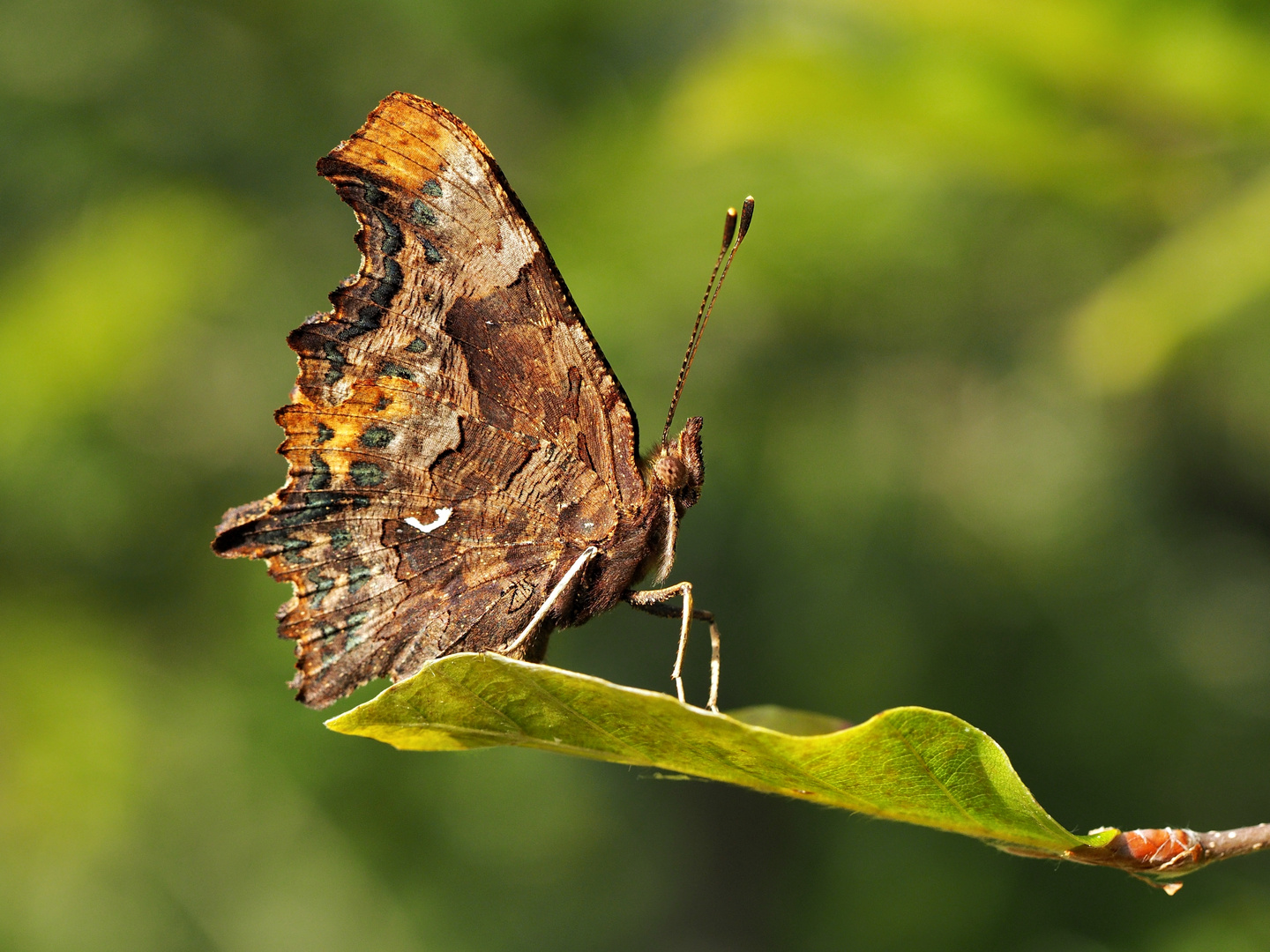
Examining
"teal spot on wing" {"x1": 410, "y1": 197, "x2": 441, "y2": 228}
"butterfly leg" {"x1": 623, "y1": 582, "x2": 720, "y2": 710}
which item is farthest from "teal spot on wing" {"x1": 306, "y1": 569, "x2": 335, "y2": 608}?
"teal spot on wing" {"x1": 410, "y1": 197, "x2": 441, "y2": 228}

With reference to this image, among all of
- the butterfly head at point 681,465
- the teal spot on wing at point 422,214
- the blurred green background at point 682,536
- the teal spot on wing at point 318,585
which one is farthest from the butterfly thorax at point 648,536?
the blurred green background at point 682,536

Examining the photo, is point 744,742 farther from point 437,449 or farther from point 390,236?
→ point 390,236

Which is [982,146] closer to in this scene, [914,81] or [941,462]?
[914,81]

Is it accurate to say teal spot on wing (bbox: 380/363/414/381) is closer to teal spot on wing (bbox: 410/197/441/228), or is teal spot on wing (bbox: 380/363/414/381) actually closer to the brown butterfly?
the brown butterfly

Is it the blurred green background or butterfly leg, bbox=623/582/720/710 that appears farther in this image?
the blurred green background

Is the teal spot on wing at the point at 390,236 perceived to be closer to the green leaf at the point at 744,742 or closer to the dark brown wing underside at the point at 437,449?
the dark brown wing underside at the point at 437,449

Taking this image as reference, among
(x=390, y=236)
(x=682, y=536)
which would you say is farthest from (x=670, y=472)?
(x=682, y=536)
